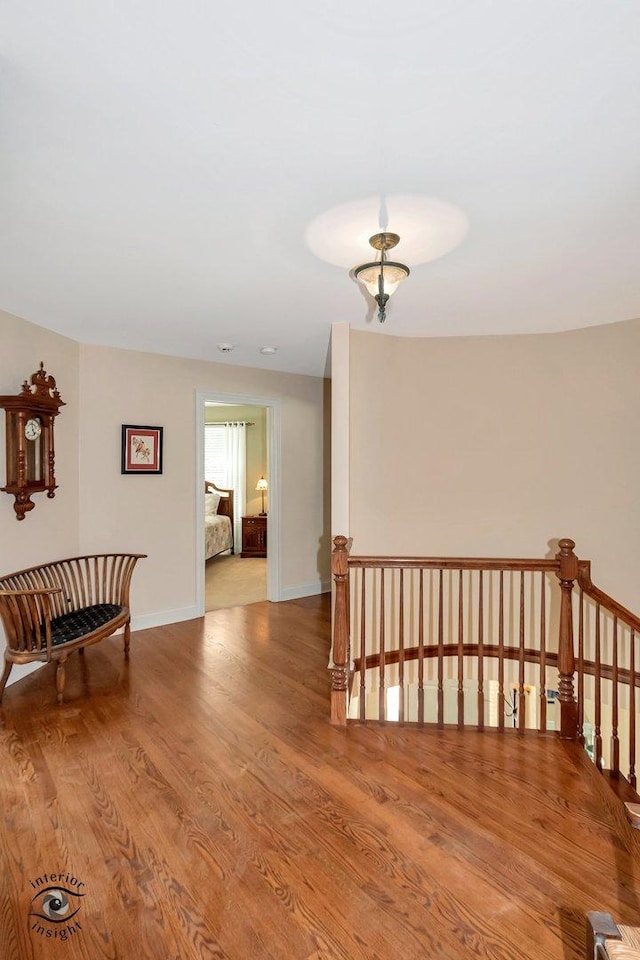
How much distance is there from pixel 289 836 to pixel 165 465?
3400mm

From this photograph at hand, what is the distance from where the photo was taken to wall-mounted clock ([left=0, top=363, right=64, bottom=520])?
134 inches

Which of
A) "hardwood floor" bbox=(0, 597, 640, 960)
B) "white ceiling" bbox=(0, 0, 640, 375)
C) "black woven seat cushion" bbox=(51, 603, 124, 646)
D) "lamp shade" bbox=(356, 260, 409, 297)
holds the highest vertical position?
"white ceiling" bbox=(0, 0, 640, 375)

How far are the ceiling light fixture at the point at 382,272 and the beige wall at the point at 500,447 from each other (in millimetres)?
1465

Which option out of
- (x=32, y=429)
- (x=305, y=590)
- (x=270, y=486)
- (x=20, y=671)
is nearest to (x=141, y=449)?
(x=32, y=429)

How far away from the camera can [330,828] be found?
6.73ft

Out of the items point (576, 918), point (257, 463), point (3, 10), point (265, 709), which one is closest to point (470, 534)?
point (265, 709)

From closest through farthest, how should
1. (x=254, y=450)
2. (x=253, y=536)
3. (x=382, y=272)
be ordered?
(x=382, y=272) < (x=253, y=536) < (x=254, y=450)

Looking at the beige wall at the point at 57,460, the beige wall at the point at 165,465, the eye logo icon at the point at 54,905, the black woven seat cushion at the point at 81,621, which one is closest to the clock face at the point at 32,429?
the beige wall at the point at 57,460

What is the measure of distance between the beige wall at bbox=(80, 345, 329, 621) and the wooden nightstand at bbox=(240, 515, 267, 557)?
2.48 meters

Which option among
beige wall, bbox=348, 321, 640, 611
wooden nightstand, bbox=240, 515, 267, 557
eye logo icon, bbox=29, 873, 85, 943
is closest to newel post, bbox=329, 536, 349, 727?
beige wall, bbox=348, 321, 640, 611

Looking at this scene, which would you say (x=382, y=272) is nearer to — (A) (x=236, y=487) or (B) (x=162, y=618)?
(B) (x=162, y=618)

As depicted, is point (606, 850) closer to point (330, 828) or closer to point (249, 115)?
point (330, 828)

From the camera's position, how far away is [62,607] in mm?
3760

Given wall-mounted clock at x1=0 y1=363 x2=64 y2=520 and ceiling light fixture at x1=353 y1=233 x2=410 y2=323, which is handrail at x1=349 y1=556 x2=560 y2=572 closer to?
ceiling light fixture at x1=353 y1=233 x2=410 y2=323
